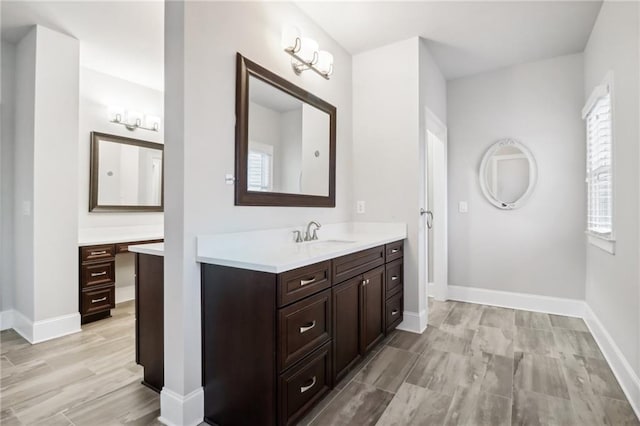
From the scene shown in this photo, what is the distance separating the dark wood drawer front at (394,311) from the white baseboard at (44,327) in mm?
2782

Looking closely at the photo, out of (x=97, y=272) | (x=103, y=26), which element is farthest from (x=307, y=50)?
(x=97, y=272)

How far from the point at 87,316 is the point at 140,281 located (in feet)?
5.59

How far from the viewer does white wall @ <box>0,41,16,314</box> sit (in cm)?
294

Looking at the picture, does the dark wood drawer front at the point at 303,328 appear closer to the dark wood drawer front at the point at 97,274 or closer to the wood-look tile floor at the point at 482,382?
the wood-look tile floor at the point at 482,382

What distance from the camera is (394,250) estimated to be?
2.73 m

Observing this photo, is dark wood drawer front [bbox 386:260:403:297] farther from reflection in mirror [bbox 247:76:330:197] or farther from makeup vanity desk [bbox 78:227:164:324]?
makeup vanity desk [bbox 78:227:164:324]

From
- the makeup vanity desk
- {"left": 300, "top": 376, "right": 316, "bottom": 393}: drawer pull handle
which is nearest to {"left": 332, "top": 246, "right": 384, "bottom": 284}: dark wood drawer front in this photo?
{"left": 300, "top": 376, "right": 316, "bottom": 393}: drawer pull handle

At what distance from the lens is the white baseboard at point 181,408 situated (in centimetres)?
→ 159

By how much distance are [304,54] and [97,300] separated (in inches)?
118

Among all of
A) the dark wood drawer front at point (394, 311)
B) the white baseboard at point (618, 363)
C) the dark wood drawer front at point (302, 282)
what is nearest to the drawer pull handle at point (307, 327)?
the dark wood drawer front at point (302, 282)

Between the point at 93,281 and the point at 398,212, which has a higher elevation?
the point at 398,212

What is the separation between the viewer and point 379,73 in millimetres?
3059

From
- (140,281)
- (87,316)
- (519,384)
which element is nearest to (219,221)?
(140,281)

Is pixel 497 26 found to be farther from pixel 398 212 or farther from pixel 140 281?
pixel 140 281
